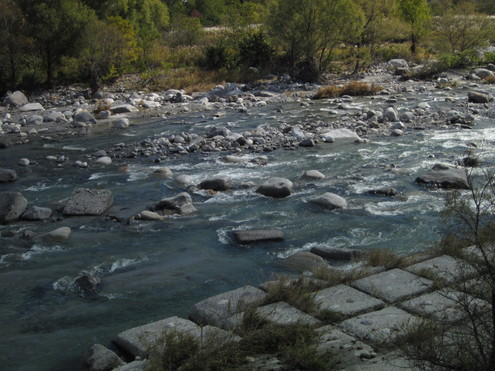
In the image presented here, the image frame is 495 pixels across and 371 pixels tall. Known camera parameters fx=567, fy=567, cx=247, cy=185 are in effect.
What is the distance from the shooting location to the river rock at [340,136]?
50.1 ft

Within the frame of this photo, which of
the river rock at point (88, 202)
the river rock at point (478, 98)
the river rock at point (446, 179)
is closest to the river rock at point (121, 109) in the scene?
the river rock at point (88, 202)

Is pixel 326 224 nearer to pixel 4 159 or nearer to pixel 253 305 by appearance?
pixel 253 305

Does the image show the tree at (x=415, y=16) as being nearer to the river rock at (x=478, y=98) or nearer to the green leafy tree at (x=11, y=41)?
the river rock at (x=478, y=98)

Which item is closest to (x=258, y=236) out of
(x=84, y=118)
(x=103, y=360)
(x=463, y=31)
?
(x=103, y=360)

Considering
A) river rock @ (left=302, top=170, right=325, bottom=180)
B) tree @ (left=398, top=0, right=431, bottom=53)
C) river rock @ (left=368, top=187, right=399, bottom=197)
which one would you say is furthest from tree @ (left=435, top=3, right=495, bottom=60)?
river rock @ (left=368, top=187, right=399, bottom=197)

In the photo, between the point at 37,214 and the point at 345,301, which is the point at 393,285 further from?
the point at 37,214

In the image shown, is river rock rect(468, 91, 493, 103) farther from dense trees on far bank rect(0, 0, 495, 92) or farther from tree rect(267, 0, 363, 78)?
tree rect(267, 0, 363, 78)

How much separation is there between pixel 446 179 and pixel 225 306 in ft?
21.9

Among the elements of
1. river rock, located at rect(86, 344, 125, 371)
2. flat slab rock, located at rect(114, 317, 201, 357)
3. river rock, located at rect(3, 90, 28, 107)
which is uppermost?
flat slab rock, located at rect(114, 317, 201, 357)

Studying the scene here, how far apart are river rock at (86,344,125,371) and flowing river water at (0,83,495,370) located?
22 centimetres

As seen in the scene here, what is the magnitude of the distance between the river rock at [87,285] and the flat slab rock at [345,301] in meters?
2.85

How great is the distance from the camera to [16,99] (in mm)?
23406

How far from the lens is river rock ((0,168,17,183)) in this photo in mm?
12461

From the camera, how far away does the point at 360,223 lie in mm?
8883
